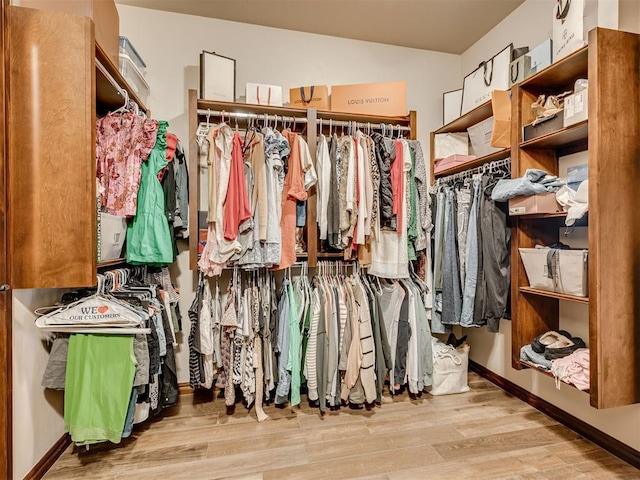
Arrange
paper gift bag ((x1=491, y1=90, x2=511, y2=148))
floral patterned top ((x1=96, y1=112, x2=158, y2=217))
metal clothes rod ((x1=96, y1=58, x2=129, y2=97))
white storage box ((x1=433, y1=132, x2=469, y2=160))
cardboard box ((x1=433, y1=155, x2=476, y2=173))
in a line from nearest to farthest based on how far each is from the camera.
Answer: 1. metal clothes rod ((x1=96, y1=58, x2=129, y2=97))
2. floral patterned top ((x1=96, y1=112, x2=158, y2=217))
3. paper gift bag ((x1=491, y1=90, x2=511, y2=148))
4. cardboard box ((x1=433, y1=155, x2=476, y2=173))
5. white storage box ((x1=433, y1=132, x2=469, y2=160))

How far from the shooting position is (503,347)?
8.21 feet

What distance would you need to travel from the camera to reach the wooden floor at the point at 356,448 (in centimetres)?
161

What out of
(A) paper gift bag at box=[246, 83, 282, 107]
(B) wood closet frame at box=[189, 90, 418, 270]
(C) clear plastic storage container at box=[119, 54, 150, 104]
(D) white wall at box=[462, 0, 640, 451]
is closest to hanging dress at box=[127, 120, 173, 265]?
(B) wood closet frame at box=[189, 90, 418, 270]

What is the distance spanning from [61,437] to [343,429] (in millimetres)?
1578

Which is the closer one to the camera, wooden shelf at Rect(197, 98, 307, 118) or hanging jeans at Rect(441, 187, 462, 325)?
wooden shelf at Rect(197, 98, 307, 118)

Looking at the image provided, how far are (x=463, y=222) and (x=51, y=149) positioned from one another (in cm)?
239

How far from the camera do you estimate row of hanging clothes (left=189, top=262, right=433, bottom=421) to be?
2094 millimetres

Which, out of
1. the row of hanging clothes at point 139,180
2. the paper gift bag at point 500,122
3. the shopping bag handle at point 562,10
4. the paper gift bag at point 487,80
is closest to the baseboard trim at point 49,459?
the row of hanging clothes at point 139,180

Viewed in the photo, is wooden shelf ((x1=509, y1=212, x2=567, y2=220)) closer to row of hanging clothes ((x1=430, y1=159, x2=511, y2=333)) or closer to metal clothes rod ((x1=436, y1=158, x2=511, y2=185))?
row of hanging clothes ((x1=430, y1=159, x2=511, y2=333))

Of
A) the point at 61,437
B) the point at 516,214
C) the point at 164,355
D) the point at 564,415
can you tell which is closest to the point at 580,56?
the point at 516,214

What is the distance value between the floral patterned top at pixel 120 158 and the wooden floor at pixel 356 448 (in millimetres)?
1341

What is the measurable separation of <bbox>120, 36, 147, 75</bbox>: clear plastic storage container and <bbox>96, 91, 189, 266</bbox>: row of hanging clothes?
0.30 m

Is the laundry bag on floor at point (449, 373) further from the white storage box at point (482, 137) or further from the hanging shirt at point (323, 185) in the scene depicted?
the white storage box at point (482, 137)

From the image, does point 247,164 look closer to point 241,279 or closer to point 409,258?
point 241,279
